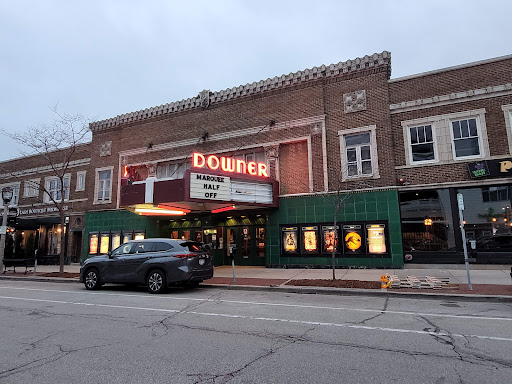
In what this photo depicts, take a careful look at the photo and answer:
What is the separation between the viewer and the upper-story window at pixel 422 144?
1569 centimetres

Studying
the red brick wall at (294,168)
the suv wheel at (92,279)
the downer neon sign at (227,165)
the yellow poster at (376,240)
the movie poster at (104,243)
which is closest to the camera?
the suv wheel at (92,279)

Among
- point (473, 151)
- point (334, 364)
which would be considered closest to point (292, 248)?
point (473, 151)

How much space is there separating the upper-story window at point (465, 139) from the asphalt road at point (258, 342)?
868 centimetres

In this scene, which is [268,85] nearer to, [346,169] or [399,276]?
[346,169]

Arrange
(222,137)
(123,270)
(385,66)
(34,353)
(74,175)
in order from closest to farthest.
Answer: (34,353)
(123,270)
(385,66)
(222,137)
(74,175)

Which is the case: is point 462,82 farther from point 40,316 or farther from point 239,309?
point 40,316

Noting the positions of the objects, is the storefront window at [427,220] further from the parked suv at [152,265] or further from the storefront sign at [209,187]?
the parked suv at [152,265]

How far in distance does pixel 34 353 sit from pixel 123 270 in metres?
6.52

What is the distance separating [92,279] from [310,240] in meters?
10.0

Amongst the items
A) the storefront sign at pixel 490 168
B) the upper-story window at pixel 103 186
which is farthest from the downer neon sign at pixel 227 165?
the upper-story window at pixel 103 186

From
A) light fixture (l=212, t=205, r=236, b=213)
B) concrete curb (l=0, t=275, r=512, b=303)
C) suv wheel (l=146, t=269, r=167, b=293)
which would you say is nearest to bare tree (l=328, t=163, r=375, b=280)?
light fixture (l=212, t=205, r=236, b=213)

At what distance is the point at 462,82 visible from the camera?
1534cm

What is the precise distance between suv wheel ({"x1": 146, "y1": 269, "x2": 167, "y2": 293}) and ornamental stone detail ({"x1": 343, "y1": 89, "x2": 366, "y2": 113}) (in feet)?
39.4

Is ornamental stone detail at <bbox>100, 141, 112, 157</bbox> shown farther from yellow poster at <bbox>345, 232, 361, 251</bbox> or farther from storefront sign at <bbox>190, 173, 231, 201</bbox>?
yellow poster at <bbox>345, 232, 361, 251</bbox>
